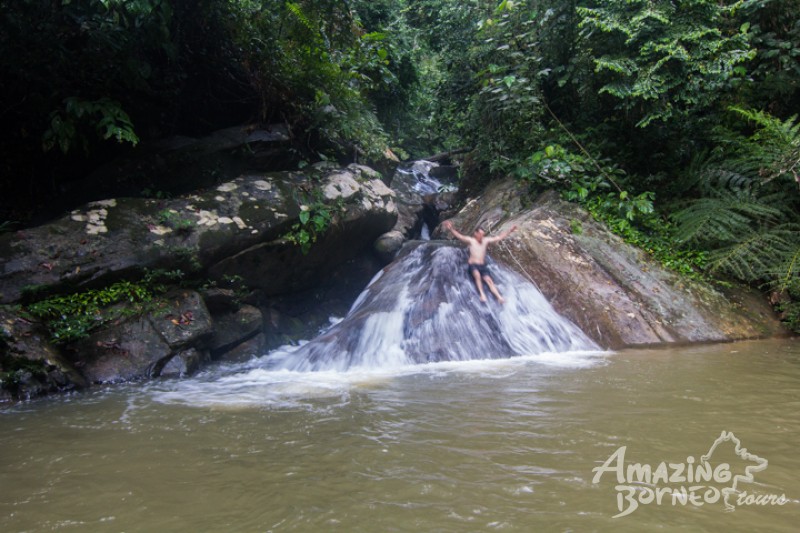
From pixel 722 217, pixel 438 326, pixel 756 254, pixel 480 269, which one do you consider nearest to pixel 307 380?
pixel 438 326

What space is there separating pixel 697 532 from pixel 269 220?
6326 millimetres

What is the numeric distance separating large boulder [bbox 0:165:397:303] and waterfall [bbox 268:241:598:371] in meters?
1.23

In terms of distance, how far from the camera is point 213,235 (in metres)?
6.55

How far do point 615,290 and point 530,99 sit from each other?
4.32m

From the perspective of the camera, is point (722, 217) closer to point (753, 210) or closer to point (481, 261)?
point (753, 210)

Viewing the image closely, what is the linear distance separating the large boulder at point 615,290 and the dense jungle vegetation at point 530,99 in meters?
0.41

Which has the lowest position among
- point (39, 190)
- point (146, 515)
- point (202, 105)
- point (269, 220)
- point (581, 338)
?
point (581, 338)

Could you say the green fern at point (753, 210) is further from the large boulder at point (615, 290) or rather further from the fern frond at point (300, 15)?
the fern frond at point (300, 15)

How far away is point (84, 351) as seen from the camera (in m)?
5.16

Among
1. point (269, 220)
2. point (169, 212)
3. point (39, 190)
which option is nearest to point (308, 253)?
point (269, 220)

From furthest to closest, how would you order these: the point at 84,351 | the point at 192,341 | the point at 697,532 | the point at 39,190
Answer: the point at 39,190 < the point at 192,341 < the point at 84,351 < the point at 697,532

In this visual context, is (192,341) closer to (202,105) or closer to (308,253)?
(308,253)

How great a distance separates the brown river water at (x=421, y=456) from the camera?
6.67ft

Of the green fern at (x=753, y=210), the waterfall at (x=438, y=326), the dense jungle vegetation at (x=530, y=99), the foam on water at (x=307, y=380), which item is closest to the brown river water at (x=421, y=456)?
the foam on water at (x=307, y=380)
